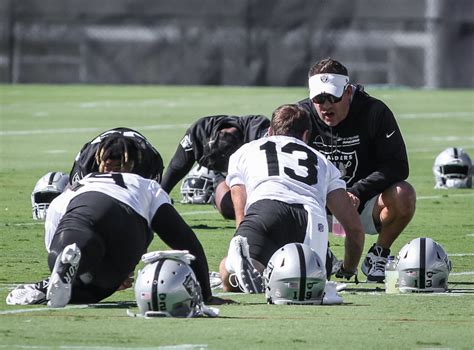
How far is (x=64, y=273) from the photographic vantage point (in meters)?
9.66

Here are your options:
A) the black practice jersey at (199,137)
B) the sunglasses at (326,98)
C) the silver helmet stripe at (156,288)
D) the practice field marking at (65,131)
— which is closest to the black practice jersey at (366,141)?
the sunglasses at (326,98)

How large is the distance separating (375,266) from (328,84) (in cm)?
144

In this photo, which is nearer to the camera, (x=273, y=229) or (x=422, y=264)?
(x=273, y=229)

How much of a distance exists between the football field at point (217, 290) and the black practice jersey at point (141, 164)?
33.3 inches

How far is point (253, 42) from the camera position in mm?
41469

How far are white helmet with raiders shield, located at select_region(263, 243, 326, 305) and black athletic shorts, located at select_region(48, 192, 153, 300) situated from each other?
2.79 feet

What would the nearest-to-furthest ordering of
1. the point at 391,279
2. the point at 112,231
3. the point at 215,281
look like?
the point at 112,231 → the point at 391,279 → the point at 215,281

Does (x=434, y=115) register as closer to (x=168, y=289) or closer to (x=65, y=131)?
(x=65, y=131)

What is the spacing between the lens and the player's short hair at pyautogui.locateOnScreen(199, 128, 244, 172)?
539 inches

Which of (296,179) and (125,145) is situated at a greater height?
(125,145)

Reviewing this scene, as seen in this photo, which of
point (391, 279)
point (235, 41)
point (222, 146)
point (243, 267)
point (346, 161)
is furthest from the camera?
point (235, 41)

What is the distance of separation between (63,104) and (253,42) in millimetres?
7593

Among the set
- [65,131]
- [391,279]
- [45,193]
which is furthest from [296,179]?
[65,131]

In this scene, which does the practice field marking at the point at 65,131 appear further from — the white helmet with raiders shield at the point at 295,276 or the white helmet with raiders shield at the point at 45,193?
the white helmet with raiders shield at the point at 295,276
